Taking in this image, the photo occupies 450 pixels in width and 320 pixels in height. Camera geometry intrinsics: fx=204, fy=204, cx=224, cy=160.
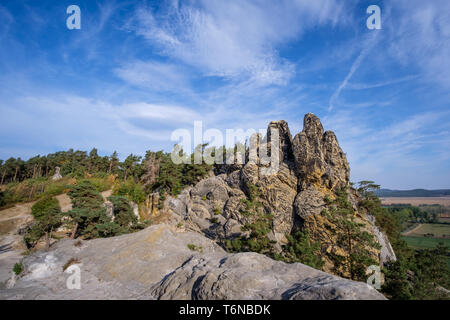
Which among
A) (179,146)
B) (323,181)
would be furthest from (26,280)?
(179,146)

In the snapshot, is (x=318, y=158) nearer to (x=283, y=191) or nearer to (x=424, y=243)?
(x=283, y=191)

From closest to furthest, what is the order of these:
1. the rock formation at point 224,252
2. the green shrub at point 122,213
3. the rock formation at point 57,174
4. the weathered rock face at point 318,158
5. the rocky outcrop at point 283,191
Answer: the rock formation at point 224,252 < the green shrub at point 122,213 < the rocky outcrop at point 283,191 < the weathered rock face at point 318,158 < the rock formation at point 57,174

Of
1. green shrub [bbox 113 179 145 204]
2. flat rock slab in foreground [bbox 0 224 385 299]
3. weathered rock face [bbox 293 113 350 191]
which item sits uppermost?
weathered rock face [bbox 293 113 350 191]

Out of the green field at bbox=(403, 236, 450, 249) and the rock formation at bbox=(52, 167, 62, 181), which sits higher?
the rock formation at bbox=(52, 167, 62, 181)

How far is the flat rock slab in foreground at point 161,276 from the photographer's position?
7.52 metres

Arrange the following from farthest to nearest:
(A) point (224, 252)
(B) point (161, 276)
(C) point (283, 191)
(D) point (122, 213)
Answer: (C) point (283, 191)
(D) point (122, 213)
(A) point (224, 252)
(B) point (161, 276)

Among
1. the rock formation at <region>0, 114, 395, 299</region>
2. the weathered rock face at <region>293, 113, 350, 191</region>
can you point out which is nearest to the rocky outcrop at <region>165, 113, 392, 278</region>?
the weathered rock face at <region>293, 113, 350, 191</region>

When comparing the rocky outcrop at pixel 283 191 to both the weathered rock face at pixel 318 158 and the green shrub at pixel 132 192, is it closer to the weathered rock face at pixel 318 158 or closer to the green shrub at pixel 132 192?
the weathered rock face at pixel 318 158

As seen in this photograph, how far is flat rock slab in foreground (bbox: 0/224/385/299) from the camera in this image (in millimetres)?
7520

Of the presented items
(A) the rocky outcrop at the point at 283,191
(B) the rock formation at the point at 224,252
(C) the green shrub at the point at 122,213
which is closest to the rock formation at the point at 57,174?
(B) the rock formation at the point at 224,252

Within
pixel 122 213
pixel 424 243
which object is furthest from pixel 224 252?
pixel 424 243

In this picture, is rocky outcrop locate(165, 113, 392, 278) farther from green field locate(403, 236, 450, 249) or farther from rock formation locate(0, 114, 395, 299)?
green field locate(403, 236, 450, 249)

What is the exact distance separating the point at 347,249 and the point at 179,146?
132 ft

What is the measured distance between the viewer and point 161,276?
12125 millimetres
